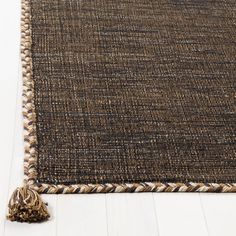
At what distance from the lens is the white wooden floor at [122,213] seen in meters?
1.13

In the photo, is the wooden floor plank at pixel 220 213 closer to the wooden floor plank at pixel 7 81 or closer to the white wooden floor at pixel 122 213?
the white wooden floor at pixel 122 213

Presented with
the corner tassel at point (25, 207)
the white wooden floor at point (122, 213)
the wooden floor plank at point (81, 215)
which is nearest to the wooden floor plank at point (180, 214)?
the white wooden floor at point (122, 213)

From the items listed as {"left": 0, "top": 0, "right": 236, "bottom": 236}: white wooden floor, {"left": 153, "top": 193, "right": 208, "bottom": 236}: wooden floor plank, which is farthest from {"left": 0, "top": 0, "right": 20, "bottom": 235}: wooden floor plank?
{"left": 153, "top": 193, "right": 208, "bottom": 236}: wooden floor plank

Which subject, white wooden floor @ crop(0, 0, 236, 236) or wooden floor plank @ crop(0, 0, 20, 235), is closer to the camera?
white wooden floor @ crop(0, 0, 236, 236)

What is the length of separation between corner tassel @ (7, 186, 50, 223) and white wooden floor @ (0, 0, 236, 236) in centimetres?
2

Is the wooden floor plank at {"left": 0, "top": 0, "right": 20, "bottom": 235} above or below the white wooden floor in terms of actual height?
above

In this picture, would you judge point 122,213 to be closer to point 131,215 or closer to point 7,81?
point 131,215

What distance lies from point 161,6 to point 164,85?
0.44 m

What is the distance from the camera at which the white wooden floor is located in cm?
113

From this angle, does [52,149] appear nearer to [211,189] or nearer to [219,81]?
[211,189]

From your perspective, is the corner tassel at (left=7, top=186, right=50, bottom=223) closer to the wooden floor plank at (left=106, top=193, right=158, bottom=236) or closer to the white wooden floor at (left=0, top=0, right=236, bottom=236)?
the white wooden floor at (left=0, top=0, right=236, bottom=236)

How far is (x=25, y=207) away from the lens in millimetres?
1119

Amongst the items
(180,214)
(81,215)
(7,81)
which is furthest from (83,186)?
(7,81)

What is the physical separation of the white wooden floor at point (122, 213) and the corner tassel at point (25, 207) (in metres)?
0.02
